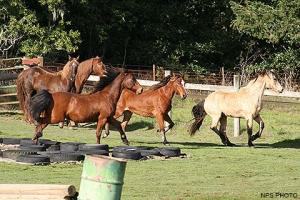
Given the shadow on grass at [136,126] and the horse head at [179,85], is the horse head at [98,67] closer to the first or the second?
the horse head at [179,85]

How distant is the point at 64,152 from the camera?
16188mm

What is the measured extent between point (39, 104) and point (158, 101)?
15.1ft

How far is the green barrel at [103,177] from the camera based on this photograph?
29.1 feet

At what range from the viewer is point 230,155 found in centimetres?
1798

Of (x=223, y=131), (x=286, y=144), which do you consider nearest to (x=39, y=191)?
(x=223, y=131)

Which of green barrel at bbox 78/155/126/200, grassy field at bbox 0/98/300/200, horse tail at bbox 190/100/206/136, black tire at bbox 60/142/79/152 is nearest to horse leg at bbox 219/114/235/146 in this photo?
grassy field at bbox 0/98/300/200

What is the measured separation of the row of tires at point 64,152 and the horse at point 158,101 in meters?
3.52

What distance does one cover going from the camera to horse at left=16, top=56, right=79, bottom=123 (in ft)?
77.3

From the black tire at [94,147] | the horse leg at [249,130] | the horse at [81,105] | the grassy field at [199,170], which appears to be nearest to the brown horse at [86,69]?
the grassy field at [199,170]

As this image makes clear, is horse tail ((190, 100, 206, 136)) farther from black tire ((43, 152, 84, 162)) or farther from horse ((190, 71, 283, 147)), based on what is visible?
black tire ((43, 152, 84, 162))

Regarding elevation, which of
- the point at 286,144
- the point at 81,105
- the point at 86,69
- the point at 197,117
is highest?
the point at 86,69

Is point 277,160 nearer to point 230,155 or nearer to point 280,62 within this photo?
point 230,155

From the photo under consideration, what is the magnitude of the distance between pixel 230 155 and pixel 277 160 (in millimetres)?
1173

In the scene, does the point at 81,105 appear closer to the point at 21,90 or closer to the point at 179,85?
the point at 179,85
